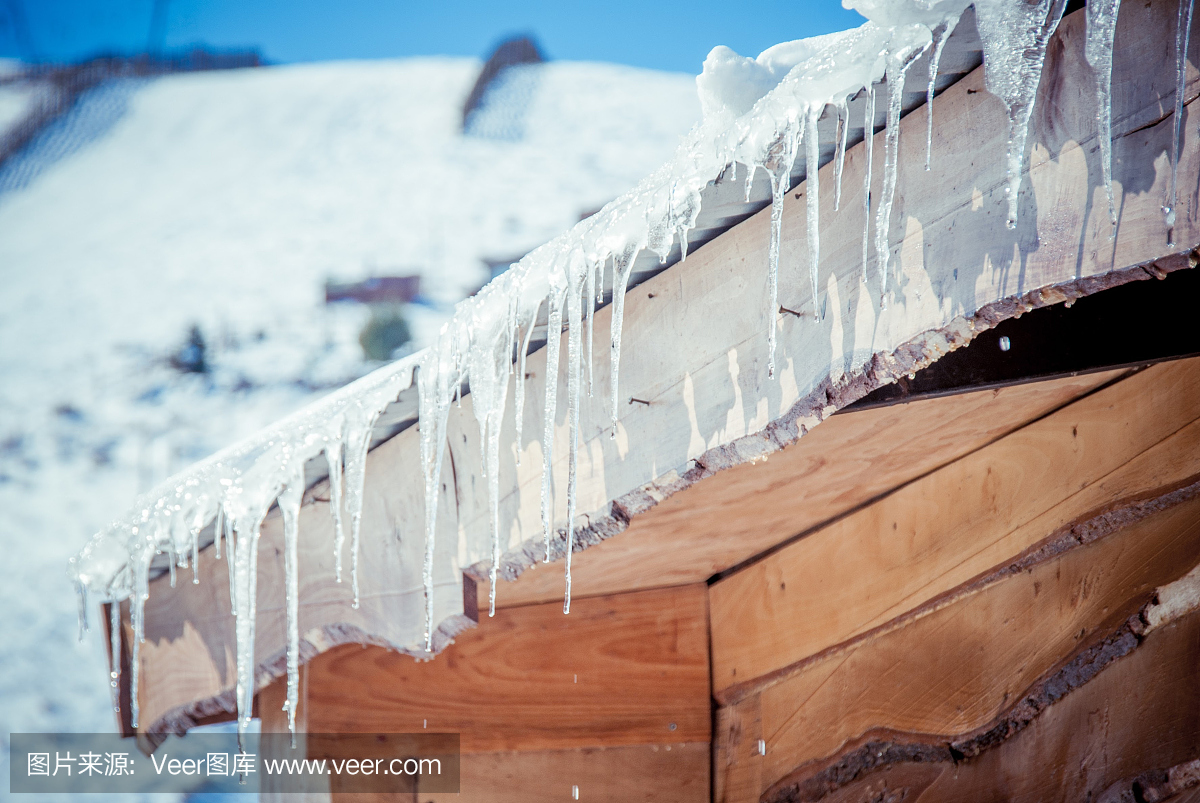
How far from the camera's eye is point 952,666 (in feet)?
7.41

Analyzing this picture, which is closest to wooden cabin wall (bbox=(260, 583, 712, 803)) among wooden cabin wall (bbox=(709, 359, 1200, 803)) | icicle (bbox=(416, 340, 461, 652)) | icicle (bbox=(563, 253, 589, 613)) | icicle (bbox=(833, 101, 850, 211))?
wooden cabin wall (bbox=(709, 359, 1200, 803))

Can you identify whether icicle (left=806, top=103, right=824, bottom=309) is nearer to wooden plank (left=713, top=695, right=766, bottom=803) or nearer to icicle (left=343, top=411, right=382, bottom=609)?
icicle (left=343, top=411, right=382, bottom=609)

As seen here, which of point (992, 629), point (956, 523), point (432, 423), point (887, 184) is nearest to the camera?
point (887, 184)

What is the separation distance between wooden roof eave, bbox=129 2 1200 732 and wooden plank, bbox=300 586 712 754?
0.31m

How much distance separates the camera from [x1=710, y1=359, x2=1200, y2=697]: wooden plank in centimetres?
205

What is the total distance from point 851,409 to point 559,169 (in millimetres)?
20438

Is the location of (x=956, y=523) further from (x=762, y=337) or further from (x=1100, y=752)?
(x=762, y=337)

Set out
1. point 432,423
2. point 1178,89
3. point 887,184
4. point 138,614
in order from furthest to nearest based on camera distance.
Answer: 1. point 138,614
2. point 432,423
3. point 887,184
4. point 1178,89

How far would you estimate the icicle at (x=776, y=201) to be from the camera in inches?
37.7

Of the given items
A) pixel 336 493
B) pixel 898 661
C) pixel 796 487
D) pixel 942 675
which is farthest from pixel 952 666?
pixel 336 493

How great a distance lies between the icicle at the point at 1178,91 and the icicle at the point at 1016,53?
111 mm

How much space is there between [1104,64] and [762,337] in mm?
527

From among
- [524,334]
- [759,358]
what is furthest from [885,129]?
[524,334]

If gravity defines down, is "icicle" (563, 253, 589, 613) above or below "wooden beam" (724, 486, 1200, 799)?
above
